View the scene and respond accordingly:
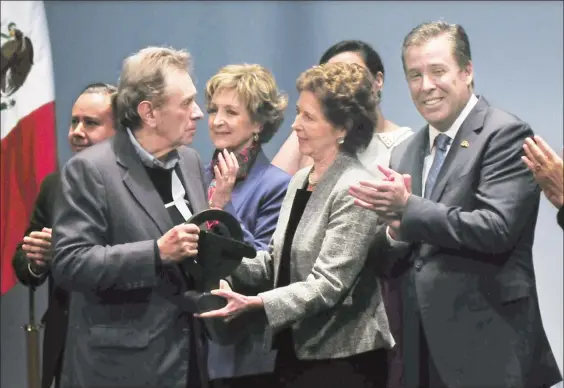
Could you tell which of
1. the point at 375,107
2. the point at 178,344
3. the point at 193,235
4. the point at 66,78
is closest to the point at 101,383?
the point at 178,344

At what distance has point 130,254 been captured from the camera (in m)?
2.59

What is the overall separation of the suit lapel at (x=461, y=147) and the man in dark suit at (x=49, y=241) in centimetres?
123

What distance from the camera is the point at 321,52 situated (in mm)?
4609

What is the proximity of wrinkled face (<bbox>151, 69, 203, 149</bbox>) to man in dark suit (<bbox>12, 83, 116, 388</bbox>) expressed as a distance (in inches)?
26.1

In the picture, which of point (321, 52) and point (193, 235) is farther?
point (321, 52)

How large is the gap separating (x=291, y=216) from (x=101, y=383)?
0.73 metres

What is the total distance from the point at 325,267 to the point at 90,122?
4.16 ft

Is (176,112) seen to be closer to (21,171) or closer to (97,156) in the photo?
(97,156)

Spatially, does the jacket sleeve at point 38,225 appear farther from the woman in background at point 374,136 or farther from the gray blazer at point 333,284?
the gray blazer at point 333,284

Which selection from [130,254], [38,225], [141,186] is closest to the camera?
[130,254]

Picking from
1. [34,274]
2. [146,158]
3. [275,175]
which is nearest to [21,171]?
[34,274]

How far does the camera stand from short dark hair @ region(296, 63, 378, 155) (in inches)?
115

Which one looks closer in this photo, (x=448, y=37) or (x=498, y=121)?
(x=498, y=121)

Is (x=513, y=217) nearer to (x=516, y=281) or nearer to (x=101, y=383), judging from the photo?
(x=516, y=281)
